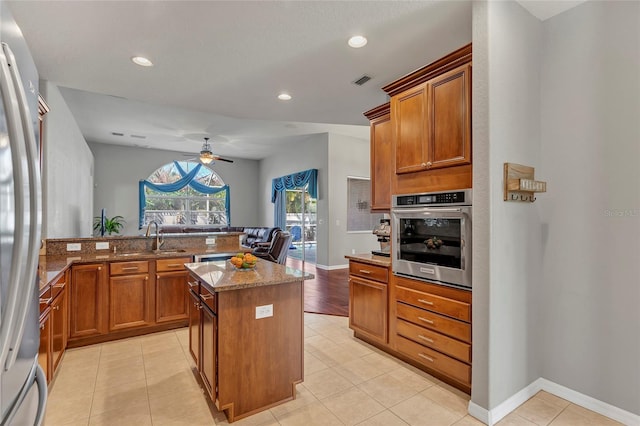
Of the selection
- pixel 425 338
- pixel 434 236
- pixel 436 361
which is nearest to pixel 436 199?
pixel 434 236

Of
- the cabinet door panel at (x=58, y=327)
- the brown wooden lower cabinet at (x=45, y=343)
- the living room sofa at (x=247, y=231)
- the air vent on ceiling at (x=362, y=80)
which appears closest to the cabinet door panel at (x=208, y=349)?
the brown wooden lower cabinet at (x=45, y=343)

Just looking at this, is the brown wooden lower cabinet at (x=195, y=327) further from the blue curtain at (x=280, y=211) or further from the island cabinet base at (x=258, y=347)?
the blue curtain at (x=280, y=211)

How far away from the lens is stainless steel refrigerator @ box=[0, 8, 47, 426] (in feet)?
2.23

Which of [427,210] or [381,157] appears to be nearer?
[427,210]

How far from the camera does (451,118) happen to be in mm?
2410

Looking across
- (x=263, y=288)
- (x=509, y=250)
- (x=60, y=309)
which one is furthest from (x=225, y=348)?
(x=509, y=250)

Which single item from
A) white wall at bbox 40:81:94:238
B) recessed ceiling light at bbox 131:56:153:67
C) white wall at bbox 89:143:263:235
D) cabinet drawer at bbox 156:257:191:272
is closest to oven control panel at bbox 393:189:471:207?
cabinet drawer at bbox 156:257:191:272

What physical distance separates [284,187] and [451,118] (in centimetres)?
693

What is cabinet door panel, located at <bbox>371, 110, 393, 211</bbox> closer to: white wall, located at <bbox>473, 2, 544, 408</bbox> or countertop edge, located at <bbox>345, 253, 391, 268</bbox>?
countertop edge, located at <bbox>345, 253, 391, 268</bbox>

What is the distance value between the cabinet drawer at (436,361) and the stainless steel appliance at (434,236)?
577 mm

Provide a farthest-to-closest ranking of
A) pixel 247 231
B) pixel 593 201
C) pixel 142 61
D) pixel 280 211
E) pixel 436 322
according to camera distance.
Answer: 1. pixel 280 211
2. pixel 247 231
3. pixel 142 61
4. pixel 436 322
5. pixel 593 201

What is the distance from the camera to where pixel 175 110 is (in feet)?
18.5

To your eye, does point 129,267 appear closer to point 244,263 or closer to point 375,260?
point 244,263

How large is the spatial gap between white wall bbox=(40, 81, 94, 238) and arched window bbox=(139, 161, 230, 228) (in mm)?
3580
